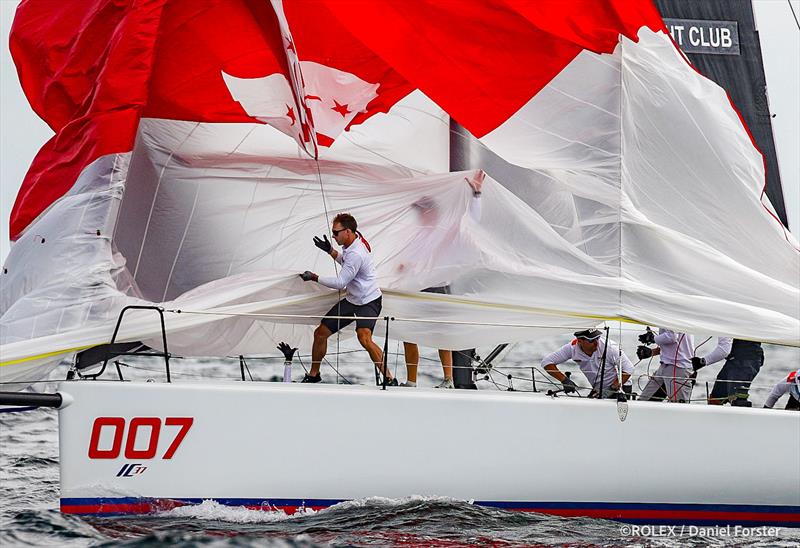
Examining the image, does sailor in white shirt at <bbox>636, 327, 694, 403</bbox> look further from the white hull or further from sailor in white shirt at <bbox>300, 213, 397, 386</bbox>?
sailor in white shirt at <bbox>300, 213, 397, 386</bbox>

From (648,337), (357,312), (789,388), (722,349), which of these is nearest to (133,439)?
(357,312)

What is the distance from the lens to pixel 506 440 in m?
6.95

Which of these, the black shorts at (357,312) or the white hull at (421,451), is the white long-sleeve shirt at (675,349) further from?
the black shorts at (357,312)

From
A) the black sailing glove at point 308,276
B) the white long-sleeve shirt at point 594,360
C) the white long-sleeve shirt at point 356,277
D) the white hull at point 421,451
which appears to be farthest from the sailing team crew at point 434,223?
the white long-sleeve shirt at point 594,360

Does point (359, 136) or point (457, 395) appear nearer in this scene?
point (457, 395)

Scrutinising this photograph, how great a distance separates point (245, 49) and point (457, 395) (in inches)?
106

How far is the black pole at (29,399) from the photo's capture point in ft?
20.0

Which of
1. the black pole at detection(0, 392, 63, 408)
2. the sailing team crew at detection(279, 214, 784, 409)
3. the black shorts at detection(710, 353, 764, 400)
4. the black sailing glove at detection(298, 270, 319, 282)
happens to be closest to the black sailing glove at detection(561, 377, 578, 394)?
the sailing team crew at detection(279, 214, 784, 409)

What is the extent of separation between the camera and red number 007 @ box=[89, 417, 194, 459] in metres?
6.38

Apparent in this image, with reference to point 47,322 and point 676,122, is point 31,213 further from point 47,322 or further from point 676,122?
point 676,122

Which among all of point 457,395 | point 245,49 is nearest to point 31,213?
point 245,49

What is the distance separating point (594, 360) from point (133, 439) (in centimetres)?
352

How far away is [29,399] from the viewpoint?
20.2ft

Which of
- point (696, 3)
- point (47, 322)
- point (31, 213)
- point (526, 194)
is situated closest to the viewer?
point (47, 322)
